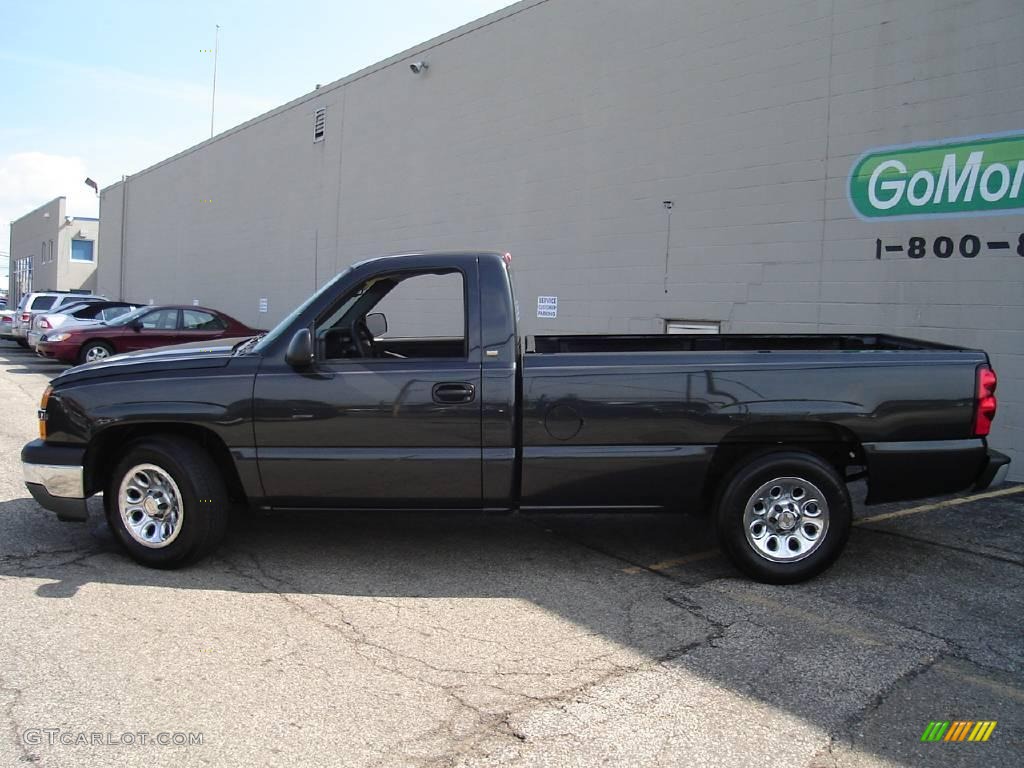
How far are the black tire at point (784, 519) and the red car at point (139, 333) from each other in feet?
44.6

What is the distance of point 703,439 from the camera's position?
5.02 metres

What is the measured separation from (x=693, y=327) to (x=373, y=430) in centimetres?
674

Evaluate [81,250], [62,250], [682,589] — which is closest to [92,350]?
[682,589]

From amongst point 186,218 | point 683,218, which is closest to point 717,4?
point 683,218

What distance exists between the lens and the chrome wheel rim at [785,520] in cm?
500

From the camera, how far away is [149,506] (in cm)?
513

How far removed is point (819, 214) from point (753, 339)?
3639 mm

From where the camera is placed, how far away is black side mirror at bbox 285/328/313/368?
492 cm

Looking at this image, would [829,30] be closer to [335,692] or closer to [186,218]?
[335,692]

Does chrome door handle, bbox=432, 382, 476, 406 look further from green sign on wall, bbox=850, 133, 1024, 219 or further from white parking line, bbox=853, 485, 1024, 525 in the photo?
A: green sign on wall, bbox=850, 133, 1024, 219

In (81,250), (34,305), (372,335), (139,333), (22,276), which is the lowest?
(372,335)

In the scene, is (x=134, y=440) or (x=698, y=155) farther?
(x=698, y=155)

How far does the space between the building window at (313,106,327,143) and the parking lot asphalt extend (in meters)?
14.9

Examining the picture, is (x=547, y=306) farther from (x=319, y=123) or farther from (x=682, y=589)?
(x=319, y=123)
